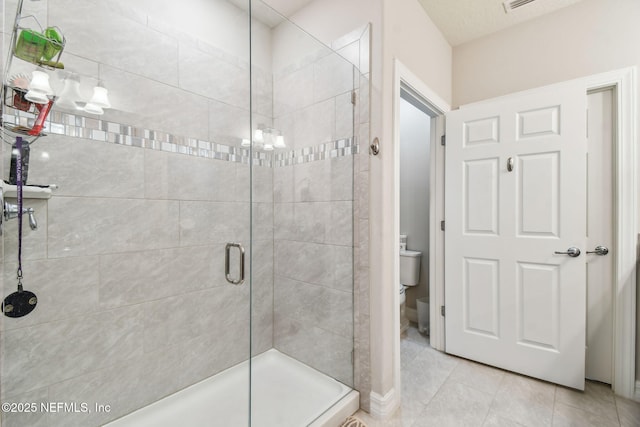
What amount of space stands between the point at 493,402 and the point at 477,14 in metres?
2.66

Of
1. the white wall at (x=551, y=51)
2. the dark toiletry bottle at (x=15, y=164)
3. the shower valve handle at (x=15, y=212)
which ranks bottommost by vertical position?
the shower valve handle at (x=15, y=212)

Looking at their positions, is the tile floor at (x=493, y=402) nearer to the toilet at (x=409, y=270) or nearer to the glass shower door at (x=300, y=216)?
the glass shower door at (x=300, y=216)

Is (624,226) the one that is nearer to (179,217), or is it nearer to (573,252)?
(573,252)

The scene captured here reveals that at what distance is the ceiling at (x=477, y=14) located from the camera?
202 cm

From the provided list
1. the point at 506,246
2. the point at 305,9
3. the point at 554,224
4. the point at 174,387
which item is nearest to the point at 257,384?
the point at 174,387

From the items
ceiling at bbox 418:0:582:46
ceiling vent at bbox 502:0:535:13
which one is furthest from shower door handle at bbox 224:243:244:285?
ceiling vent at bbox 502:0:535:13

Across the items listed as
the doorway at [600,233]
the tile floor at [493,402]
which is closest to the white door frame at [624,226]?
the doorway at [600,233]

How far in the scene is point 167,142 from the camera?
5.44ft

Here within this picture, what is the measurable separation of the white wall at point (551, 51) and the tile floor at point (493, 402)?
372 mm

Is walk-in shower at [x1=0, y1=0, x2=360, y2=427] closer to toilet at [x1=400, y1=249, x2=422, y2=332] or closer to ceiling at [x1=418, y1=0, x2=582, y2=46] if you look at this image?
ceiling at [x1=418, y1=0, x2=582, y2=46]

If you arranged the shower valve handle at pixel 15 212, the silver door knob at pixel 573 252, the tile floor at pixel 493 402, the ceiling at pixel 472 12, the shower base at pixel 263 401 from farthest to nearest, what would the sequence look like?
1. the ceiling at pixel 472 12
2. the silver door knob at pixel 573 252
3. the tile floor at pixel 493 402
4. the shower base at pixel 263 401
5. the shower valve handle at pixel 15 212

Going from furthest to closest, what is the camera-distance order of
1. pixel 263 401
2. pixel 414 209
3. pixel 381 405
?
pixel 414 209
pixel 381 405
pixel 263 401

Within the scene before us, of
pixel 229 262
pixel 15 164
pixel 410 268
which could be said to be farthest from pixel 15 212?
pixel 410 268

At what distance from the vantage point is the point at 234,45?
1.87 meters
